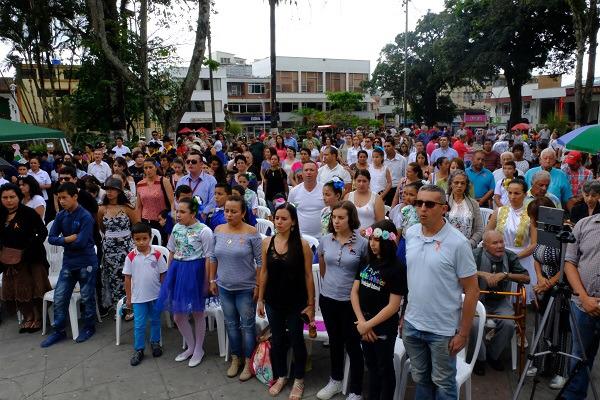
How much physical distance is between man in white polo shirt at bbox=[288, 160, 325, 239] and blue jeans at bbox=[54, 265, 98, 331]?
2297mm

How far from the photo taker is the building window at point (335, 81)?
59.0m

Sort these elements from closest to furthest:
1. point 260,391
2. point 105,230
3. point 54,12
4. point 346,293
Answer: point 346,293, point 260,391, point 105,230, point 54,12

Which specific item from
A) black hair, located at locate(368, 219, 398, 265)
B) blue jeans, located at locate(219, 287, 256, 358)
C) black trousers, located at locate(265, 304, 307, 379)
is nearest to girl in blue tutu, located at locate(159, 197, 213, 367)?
blue jeans, located at locate(219, 287, 256, 358)

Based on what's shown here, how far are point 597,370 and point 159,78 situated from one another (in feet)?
63.5

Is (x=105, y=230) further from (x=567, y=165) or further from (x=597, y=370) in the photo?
(x=567, y=165)

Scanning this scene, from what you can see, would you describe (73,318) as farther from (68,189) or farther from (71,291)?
(68,189)

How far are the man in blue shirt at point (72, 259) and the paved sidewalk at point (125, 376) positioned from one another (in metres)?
0.21

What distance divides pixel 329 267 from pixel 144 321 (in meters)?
2.03

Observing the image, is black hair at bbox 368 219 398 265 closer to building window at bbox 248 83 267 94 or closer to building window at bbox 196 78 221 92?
building window at bbox 196 78 221 92

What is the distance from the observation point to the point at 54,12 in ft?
63.5

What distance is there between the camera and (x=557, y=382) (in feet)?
11.5

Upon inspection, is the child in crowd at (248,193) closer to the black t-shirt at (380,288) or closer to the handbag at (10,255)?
the handbag at (10,255)

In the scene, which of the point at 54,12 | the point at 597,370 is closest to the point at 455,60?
the point at 54,12

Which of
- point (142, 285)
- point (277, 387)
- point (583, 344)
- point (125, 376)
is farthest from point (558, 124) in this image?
point (125, 376)
